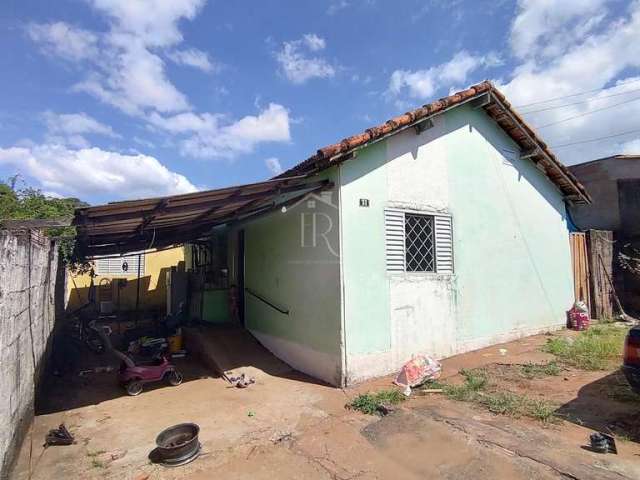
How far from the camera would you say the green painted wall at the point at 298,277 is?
256 inches

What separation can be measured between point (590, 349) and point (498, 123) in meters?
5.32

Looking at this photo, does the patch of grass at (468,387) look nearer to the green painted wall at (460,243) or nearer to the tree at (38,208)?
the green painted wall at (460,243)

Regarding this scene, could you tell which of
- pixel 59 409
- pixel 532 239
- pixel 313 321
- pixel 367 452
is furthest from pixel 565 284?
pixel 59 409

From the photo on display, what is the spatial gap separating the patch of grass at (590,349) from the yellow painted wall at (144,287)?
12.5m

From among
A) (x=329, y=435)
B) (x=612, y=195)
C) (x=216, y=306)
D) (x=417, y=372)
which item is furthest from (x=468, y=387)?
(x=612, y=195)

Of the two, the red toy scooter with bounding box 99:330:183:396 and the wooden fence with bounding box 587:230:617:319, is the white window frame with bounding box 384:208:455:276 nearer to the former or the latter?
the red toy scooter with bounding box 99:330:183:396

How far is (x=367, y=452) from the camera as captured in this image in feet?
14.5

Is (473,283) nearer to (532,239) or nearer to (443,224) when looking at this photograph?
(443,224)

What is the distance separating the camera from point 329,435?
190 inches

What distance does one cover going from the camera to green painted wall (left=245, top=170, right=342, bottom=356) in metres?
6.50

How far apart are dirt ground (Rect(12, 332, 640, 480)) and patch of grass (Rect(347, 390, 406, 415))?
0.51ft

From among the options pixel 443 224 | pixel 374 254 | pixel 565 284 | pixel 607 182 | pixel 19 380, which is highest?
pixel 607 182

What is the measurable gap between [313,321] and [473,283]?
3.61 meters
